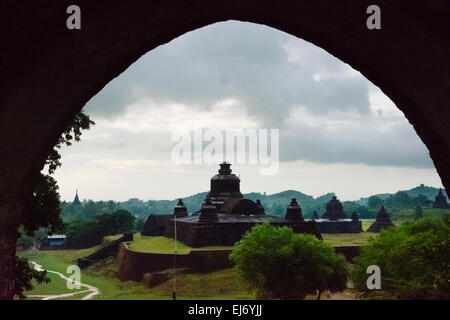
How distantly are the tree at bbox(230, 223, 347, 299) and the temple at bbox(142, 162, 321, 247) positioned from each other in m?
11.8

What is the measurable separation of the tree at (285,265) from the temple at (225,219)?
11791mm

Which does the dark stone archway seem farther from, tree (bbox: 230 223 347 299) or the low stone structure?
the low stone structure

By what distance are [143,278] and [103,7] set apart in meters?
29.1

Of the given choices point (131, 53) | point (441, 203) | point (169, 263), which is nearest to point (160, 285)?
point (169, 263)

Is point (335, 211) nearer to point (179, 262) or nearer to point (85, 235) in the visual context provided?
point (85, 235)

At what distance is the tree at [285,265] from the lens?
22.8 meters

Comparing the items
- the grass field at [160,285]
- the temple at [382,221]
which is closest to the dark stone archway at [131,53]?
the grass field at [160,285]

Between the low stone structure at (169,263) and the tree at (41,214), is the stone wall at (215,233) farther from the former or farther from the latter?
the tree at (41,214)

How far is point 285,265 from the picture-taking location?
75.3ft

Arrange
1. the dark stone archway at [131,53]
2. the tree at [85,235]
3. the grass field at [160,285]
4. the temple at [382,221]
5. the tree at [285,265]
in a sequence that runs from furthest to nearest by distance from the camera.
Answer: the temple at [382,221] < the tree at [85,235] < the grass field at [160,285] < the tree at [285,265] < the dark stone archway at [131,53]

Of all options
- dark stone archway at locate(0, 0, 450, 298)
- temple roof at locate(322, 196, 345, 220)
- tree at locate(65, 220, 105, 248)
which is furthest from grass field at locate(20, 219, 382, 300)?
temple roof at locate(322, 196, 345, 220)
